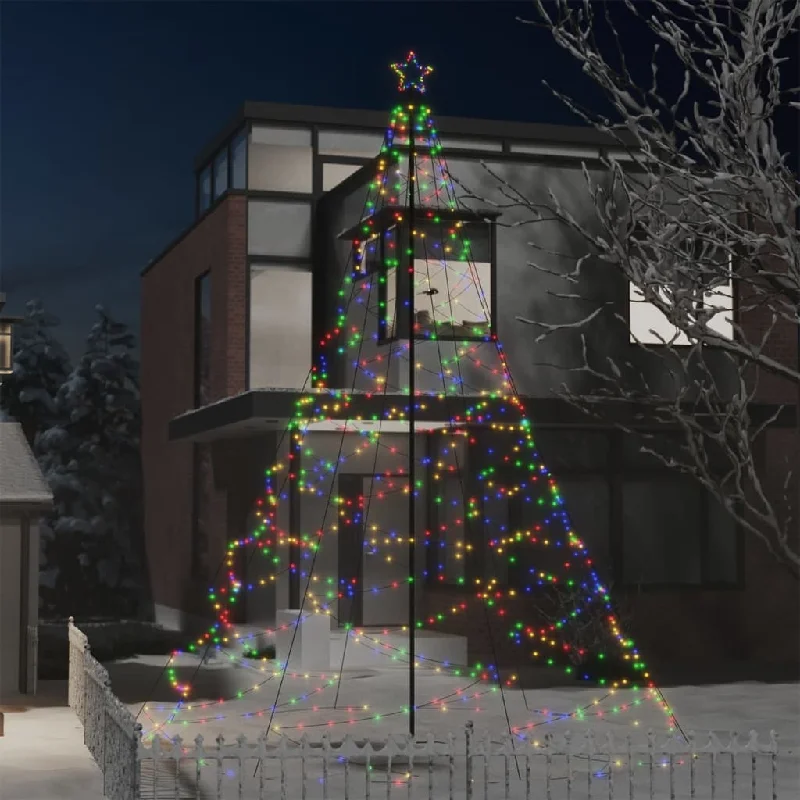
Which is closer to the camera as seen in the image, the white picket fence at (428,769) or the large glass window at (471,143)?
the white picket fence at (428,769)

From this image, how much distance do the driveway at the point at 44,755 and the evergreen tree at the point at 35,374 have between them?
20400 millimetres

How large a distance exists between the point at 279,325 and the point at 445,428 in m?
5.09

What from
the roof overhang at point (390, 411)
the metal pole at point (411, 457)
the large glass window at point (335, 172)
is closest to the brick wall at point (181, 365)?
the large glass window at point (335, 172)

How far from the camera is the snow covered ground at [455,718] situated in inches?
479

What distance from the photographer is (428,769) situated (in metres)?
10.4

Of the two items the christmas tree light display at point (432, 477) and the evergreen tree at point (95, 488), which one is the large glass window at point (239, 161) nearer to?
the christmas tree light display at point (432, 477)

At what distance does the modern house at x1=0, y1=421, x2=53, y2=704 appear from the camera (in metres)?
18.0

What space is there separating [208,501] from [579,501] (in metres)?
8.42

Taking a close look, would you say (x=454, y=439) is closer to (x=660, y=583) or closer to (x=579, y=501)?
(x=579, y=501)

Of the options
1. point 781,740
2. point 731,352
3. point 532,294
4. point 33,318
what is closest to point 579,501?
point 532,294

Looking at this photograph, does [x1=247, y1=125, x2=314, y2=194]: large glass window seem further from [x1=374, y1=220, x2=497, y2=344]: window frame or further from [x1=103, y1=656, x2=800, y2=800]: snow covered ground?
[x1=103, y1=656, x2=800, y2=800]: snow covered ground

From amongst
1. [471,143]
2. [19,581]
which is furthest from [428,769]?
[471,143]

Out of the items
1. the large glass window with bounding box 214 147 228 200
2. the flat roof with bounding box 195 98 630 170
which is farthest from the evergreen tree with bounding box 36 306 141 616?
the flat roof with bounding box 195 98 630 170

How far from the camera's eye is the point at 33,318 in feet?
127
